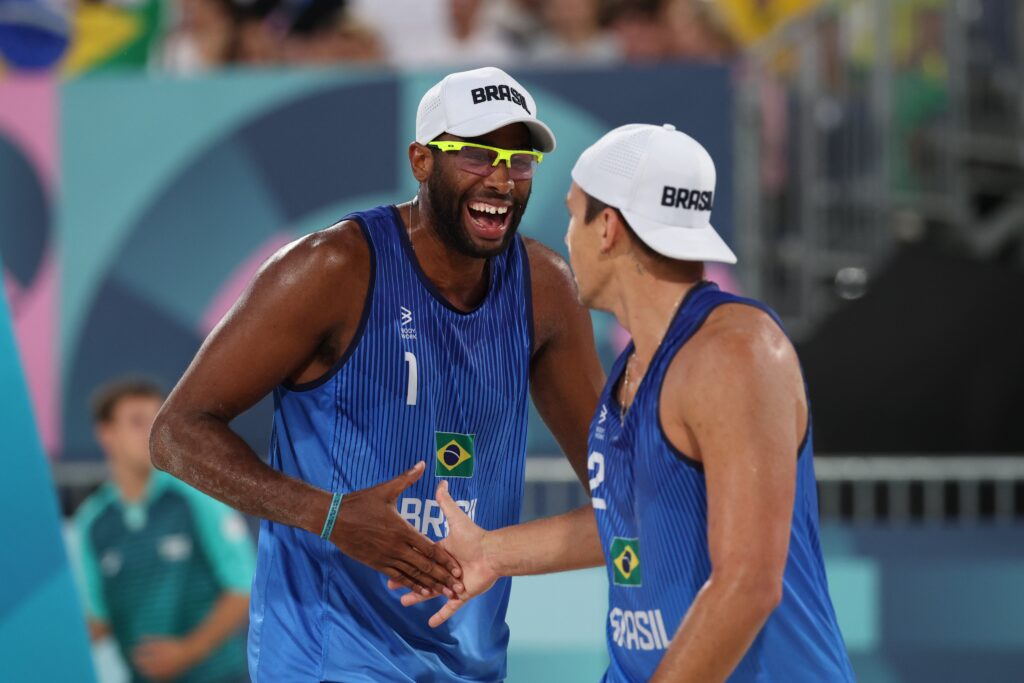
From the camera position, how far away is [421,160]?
12.8 ft

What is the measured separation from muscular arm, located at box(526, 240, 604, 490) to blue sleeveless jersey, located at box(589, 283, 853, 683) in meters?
0.97

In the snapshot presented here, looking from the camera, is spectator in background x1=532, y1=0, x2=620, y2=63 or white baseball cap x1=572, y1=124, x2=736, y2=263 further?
spectator in background x1=532, y1=0, x2=620, y2=63

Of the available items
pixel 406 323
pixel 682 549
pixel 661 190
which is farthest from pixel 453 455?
pixel 661 190

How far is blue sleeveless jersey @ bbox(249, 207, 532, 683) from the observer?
378 centimetres

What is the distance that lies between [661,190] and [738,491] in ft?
2.17

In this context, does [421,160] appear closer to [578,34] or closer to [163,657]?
[163,657]

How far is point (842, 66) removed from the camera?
27.4 feet

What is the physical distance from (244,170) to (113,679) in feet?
9.22

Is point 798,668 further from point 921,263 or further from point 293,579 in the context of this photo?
point 921,263

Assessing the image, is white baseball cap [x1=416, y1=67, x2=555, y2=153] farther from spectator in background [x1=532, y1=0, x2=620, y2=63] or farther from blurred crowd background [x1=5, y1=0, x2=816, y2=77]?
spectator in background [x1=532, y1=0, x2=620, y2=63]

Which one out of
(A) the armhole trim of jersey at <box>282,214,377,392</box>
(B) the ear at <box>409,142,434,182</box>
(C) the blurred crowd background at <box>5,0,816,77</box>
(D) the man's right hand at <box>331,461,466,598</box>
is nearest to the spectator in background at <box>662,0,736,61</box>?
(C) the blurred crowd background at <box>5,0,816,77</box>

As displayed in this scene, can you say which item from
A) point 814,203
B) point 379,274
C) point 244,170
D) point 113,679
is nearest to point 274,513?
point 379,274

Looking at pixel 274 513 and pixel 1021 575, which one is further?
pixel 1021 575

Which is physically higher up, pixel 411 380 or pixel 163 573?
pixel 411 380
